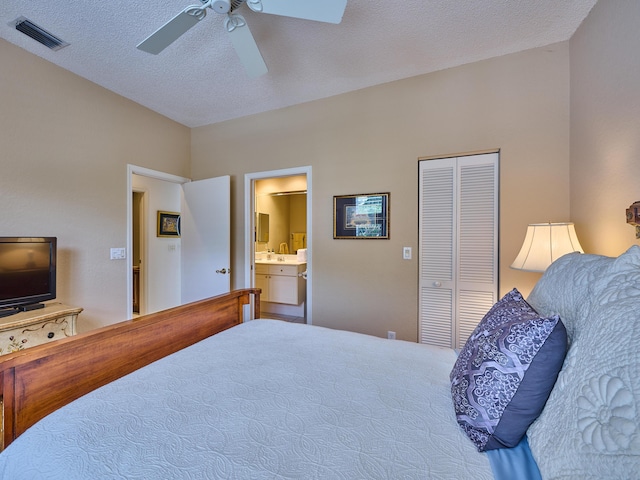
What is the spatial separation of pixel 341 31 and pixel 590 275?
2.03m

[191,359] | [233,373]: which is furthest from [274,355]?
[191,359]

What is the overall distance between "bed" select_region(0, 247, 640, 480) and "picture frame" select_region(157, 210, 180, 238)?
11.2ft

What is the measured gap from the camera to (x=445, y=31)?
77.5 inches

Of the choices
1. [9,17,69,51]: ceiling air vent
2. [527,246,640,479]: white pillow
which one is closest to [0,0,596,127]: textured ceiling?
[9,17,69,51]: ceiling air vent

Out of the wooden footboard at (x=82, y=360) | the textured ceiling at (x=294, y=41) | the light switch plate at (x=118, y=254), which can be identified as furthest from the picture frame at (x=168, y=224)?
the wooden footboard at (x=82, y=360)

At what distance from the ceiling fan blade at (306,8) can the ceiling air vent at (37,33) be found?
164 cm

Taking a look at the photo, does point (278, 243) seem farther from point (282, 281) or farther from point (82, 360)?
point (82, 360)

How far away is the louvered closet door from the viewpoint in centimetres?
232

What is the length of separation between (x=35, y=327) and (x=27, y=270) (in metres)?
0.44

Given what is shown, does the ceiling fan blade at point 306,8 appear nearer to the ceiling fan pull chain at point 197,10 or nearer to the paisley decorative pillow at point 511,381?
the ceiling fan pull chain at point 197,10

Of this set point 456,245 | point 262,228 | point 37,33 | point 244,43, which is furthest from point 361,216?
point 37,33

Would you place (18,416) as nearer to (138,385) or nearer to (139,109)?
(138,385)

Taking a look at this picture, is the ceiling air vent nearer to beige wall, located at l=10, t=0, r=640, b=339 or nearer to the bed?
beige wall, located at l=10, t=0, r=640, b=339

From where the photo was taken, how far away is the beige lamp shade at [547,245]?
1.65m
